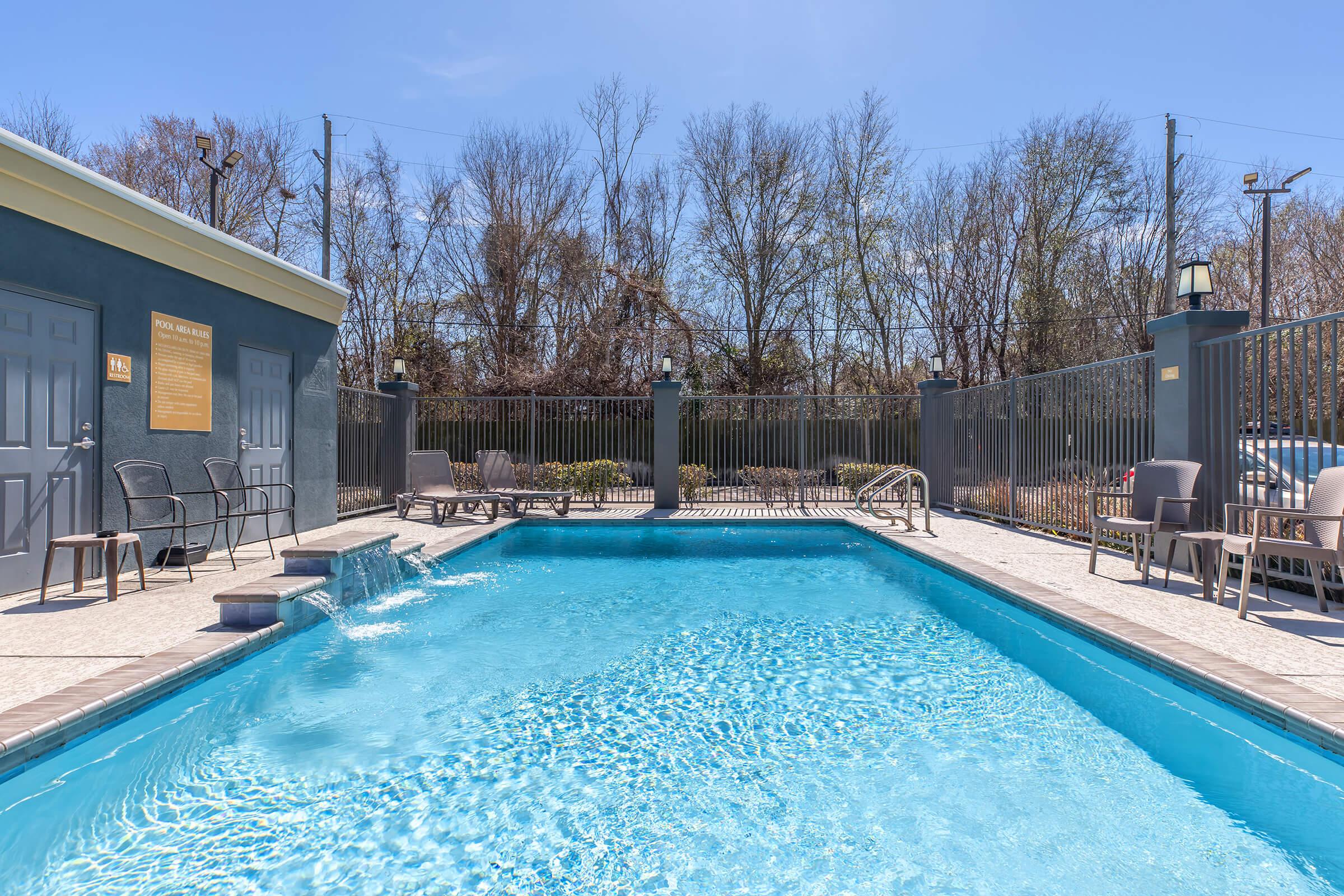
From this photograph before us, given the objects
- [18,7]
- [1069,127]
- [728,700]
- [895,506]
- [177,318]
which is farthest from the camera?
[1069,127]

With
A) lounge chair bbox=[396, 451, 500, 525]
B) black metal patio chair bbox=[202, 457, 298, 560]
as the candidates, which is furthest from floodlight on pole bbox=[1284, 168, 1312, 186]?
black metal patio chair bbox=[202, 457, 298, 560]

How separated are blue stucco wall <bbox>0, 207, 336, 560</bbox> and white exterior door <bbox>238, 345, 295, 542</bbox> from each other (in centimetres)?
9

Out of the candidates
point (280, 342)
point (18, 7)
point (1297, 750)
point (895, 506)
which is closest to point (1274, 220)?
point (895, 506)

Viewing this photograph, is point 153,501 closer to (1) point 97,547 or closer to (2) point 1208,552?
(1) point 97,547

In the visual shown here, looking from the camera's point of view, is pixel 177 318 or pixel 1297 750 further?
pixel 177 318

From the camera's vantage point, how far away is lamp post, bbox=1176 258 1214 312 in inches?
203

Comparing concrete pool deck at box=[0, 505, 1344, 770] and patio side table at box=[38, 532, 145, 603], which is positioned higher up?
patio side table at box=[38, 532, 145, 603]

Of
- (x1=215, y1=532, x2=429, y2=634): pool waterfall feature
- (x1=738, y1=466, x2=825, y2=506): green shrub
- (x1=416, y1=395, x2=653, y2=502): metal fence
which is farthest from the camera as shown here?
(x1=416, y1=395, x2=653, y2=502): metal fence

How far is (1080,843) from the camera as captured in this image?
6.88 feet

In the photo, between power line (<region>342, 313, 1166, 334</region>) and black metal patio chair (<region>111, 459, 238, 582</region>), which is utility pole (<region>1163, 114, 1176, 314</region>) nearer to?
power line (<region>342, 313, 1166, 334</region>)

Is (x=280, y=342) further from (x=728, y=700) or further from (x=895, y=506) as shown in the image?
(x=895, y=506)

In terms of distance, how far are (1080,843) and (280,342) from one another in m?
7.91

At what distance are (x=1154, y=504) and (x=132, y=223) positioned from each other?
314 inches

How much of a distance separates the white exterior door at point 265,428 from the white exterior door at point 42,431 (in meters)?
1.74
